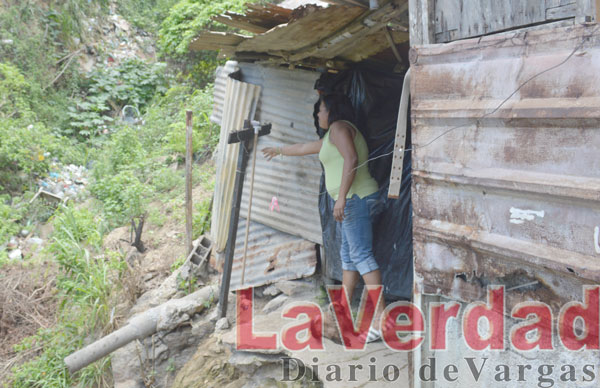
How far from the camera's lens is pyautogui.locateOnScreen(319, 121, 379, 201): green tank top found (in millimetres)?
3891

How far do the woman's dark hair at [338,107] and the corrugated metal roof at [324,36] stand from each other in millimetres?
425

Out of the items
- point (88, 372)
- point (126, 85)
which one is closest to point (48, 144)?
point (126, 85)

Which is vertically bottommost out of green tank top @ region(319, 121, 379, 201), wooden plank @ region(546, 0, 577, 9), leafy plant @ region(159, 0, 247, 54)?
green tank top @ region(319, 121, 379, 201)

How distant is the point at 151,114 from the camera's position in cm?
1232

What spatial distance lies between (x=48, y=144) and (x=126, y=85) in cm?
345

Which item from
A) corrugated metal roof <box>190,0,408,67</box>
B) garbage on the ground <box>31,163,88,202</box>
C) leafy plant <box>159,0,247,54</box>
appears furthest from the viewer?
leafy plant <box>159,0,247,54</box>

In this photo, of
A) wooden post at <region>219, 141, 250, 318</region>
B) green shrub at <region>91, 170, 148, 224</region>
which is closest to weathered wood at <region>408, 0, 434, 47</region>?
wooden post at <region>219, 141, 250, 318</region>

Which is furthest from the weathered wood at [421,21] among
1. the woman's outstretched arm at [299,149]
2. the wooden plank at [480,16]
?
the woman's outstretched arm at [299,149]

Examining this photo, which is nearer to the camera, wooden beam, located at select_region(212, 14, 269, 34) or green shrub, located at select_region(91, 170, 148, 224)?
wooden beam, located at select_region(212, 14, 269, 34)

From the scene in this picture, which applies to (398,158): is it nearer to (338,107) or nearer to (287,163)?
(338,107)

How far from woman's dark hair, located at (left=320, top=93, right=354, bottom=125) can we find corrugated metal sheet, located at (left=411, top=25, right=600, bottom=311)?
1.46 meters

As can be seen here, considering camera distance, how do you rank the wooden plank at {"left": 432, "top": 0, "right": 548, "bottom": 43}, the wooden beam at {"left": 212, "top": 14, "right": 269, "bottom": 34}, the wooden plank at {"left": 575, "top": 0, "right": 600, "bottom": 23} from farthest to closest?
the wooden beam at {"left": 212, "top": 14, "right": 269, "bottom": 34} → the wooden plank at {"left": 432, "top": 0, "right": 548, "bottom": 43} → the wooden plank at {"left": 575, "top": 0, "right": 600, "bottom": 23}

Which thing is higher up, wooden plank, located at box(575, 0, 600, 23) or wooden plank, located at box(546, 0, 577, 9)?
wooden plank, located at box(546, 0, 577, 9)

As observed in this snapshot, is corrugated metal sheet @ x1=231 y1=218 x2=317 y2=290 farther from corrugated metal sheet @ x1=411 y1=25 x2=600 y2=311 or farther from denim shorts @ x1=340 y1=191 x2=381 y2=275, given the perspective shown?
corrugated metal sheet @ x1=411 y1=25 x2=600 y2=311
